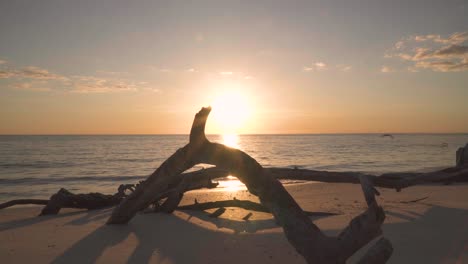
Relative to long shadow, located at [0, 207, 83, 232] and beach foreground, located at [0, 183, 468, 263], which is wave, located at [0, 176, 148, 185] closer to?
long shadow, located at [0, 207, 83, 232]

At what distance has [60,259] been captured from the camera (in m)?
4.12

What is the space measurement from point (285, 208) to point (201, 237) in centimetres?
232

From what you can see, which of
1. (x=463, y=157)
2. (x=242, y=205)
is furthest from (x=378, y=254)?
(x=463, y=157)

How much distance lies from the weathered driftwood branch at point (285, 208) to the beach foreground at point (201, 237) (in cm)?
101

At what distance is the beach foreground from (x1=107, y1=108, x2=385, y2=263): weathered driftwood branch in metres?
1.01

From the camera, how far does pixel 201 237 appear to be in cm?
506

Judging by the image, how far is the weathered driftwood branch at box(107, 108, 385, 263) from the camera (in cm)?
274

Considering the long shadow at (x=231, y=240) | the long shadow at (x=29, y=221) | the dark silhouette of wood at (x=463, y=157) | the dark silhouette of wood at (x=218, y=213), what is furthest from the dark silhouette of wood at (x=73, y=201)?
the dark silhouette of wood at (x=463, y=157)

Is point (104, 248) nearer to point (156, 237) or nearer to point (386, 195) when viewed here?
point (156, 237)

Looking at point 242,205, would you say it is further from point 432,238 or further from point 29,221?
point 29,221

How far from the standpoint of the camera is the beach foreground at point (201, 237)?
413 centimetres

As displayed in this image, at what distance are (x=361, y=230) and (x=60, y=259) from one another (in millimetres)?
3521

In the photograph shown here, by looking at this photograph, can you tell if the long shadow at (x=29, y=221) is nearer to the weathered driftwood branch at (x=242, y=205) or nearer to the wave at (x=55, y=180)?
the weathered driftwood branch at (x=242, y=205)

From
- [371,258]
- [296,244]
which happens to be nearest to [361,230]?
[371,258]
